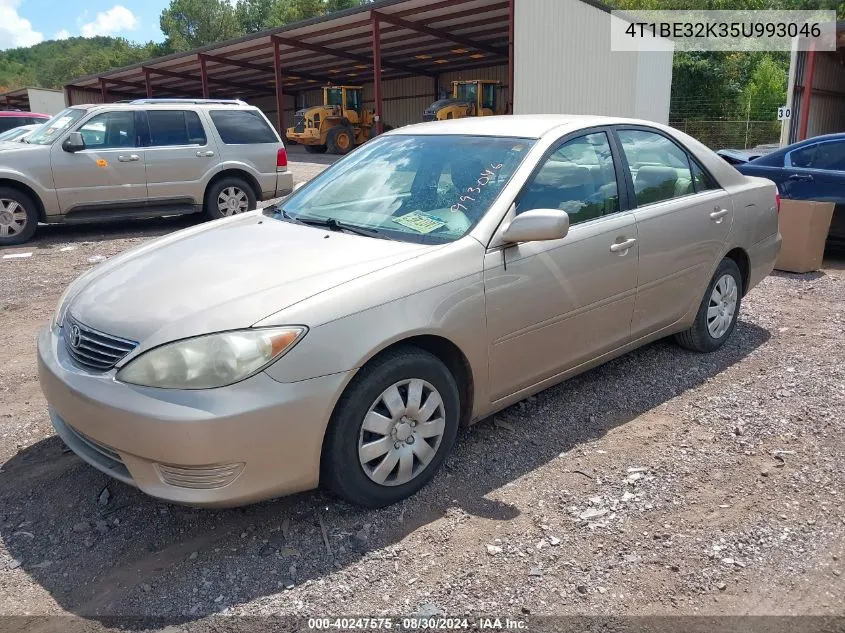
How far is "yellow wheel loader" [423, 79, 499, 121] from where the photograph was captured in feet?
84.0

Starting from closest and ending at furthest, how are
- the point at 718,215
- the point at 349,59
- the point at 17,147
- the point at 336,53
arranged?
the point at 718,215 < the point at 17,147 < the point at 336,53 < the point at 349,59

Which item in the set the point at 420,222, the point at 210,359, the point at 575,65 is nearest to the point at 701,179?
the point at 420,222

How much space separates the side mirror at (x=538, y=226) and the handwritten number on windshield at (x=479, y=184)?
0.31 metres

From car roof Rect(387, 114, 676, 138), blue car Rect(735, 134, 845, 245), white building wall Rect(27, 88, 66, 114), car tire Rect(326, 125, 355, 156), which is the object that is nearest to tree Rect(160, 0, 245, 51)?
white building wall Rect(27, 88, 66, 114)

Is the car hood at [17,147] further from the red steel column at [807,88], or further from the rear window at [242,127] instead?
the red steel column at [807,88]

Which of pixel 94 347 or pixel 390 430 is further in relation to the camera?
pixel 390 430

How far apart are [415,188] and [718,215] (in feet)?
7.19

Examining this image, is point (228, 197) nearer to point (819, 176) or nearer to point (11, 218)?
point (11, 218)

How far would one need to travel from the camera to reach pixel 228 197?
10438 millimetres

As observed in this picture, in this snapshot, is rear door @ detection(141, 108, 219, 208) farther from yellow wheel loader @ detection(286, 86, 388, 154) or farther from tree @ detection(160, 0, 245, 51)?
tree @ detection(160, 0, 245, 51)

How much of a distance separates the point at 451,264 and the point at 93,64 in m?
108

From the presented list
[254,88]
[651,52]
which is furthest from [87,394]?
[254,88]

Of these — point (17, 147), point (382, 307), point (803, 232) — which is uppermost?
point (17, 147)

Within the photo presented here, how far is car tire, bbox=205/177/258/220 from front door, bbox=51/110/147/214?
36.7 inches
